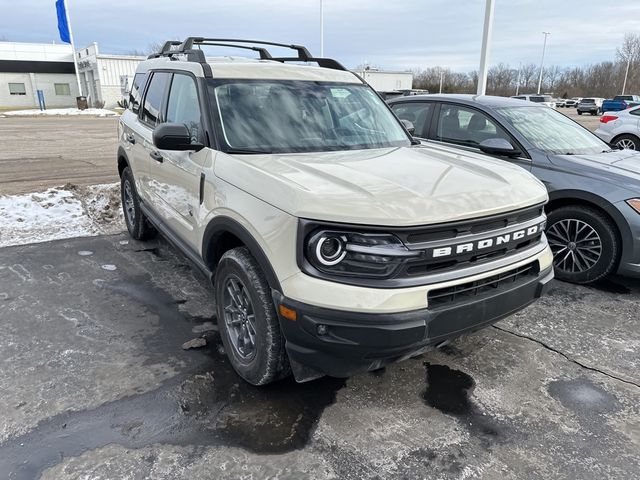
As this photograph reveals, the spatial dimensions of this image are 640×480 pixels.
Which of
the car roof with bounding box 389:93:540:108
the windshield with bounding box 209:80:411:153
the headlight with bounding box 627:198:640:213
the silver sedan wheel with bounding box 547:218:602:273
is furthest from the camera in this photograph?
the car roof with bounding box 389:93:540:108

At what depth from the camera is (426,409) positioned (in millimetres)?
2895

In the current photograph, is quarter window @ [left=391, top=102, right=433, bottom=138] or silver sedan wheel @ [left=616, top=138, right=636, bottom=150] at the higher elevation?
quarter window @ [left=391, top=102, right=433, bottom=138]

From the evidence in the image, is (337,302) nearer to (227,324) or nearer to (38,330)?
(227,324)

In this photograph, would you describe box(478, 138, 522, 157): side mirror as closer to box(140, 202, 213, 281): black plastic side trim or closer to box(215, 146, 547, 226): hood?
box(215, 146, 547, 226): hood

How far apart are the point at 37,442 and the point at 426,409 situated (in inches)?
85.9

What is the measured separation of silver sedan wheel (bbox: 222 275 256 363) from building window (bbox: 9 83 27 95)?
5697 centimetres

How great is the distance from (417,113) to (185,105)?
3280 millimetres

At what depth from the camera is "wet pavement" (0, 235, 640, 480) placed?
8.07 ft

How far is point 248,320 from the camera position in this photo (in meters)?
2.99

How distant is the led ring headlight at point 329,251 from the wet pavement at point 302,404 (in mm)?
1024

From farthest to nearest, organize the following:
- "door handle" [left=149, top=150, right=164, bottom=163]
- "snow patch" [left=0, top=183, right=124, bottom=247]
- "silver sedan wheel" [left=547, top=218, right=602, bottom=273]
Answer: "snow patch" [left=0, top=183, right=124, bottom=247]
"silver sedan wheel" [left=547, top=218, right=602, bottom=273]
"door handle" [left=149, top=150, right=164, bottom=163]

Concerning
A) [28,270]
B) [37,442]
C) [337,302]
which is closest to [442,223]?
[337,302]

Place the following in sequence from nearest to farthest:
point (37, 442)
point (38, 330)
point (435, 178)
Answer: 1. point (37, 442)
2. point (435, 178)
3. point (38, 330)

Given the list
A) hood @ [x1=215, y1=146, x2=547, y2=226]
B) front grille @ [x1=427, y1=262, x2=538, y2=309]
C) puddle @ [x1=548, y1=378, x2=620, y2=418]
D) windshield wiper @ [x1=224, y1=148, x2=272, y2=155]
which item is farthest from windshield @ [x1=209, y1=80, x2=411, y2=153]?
puddle @ [x1=548, y1=378, x2=620, y2=418]
